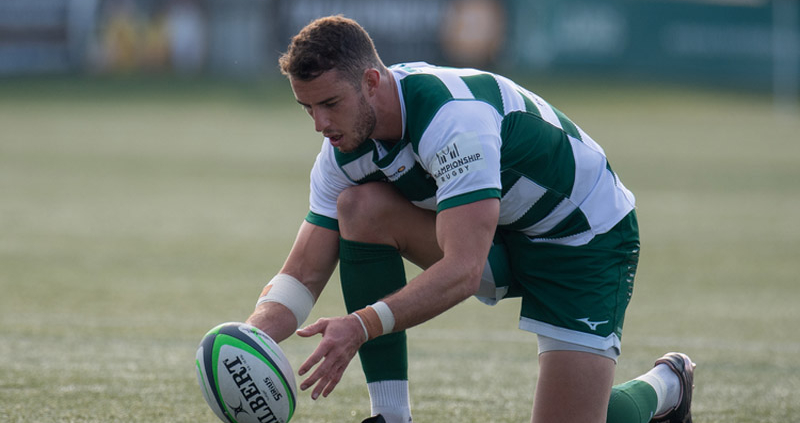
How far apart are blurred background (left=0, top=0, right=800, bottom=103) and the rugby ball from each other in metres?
20.2

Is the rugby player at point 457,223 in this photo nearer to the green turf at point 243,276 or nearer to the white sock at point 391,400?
the white sock at point 391,400

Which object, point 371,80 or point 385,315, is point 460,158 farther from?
point 385,315

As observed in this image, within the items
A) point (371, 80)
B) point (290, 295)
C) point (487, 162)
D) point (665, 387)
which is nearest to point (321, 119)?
point (371, 80)

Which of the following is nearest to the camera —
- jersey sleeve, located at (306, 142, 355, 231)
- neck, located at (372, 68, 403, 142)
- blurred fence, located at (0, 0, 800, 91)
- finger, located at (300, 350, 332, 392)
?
finger, located at (300, 350, 332, 392)

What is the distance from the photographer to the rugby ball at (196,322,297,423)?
3199 millimetres

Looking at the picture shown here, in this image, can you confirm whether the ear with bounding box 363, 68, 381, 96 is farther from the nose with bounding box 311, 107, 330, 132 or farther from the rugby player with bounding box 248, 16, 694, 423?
the nose with bounding box 311, 107, 330, 132

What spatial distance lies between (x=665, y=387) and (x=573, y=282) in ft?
2.13

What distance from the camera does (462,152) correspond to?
312cm

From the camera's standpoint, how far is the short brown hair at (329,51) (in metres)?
3.13

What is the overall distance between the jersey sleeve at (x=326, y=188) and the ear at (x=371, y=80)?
462 mm

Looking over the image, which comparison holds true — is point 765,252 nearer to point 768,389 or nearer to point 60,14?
point 768,389

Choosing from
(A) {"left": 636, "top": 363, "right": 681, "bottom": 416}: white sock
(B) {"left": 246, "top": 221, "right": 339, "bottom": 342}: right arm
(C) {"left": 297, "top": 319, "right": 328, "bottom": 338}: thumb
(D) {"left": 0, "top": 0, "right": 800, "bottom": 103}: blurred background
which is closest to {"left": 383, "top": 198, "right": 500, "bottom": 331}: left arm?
(C) {"left": 297, "top": 319, "right": 328, "bottom": 338}: thumb

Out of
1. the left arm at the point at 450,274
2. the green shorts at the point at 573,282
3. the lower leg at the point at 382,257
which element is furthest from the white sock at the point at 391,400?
the left arm at the point at 450,274

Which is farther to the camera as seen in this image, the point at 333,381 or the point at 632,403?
the point at 632,403
